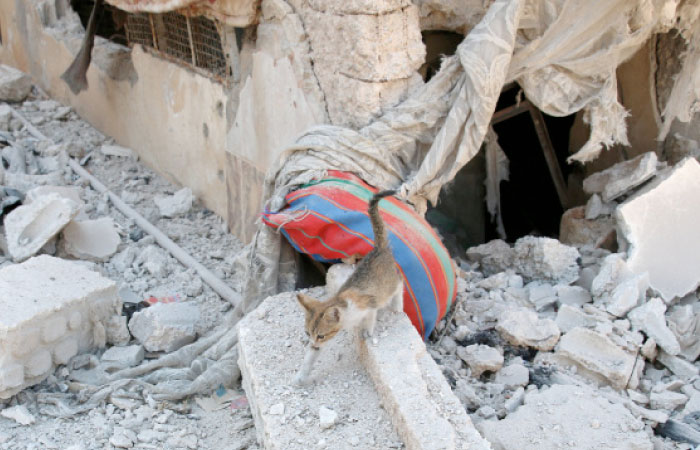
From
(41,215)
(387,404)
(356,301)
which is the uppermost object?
(356,301)

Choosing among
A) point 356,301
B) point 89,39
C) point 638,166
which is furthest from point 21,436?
point 89,39

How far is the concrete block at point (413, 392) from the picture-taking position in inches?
94.8

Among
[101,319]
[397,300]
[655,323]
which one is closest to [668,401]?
[655,323]

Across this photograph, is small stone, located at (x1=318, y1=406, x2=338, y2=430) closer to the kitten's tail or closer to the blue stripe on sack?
the kitten's tail

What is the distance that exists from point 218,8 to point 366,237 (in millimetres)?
2081

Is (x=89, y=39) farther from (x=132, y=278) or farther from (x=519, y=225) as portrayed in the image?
(x=519, y=225)

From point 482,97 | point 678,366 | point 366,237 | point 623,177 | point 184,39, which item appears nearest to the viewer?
point 366,237

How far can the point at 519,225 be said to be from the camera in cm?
609

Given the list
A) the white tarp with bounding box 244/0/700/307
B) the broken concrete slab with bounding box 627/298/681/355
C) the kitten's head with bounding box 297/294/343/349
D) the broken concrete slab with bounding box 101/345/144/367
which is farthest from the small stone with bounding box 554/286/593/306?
the broken concrete slab with bounding box 101/345/144/367

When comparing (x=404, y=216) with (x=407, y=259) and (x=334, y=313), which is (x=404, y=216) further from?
(x=334, y=313)

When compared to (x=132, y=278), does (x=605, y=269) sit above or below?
above

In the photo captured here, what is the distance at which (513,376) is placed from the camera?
335 cm

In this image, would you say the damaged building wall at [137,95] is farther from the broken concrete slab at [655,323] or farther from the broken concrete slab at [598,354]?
the broken concrete slab at [655,323]

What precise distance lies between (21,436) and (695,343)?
3.26m
